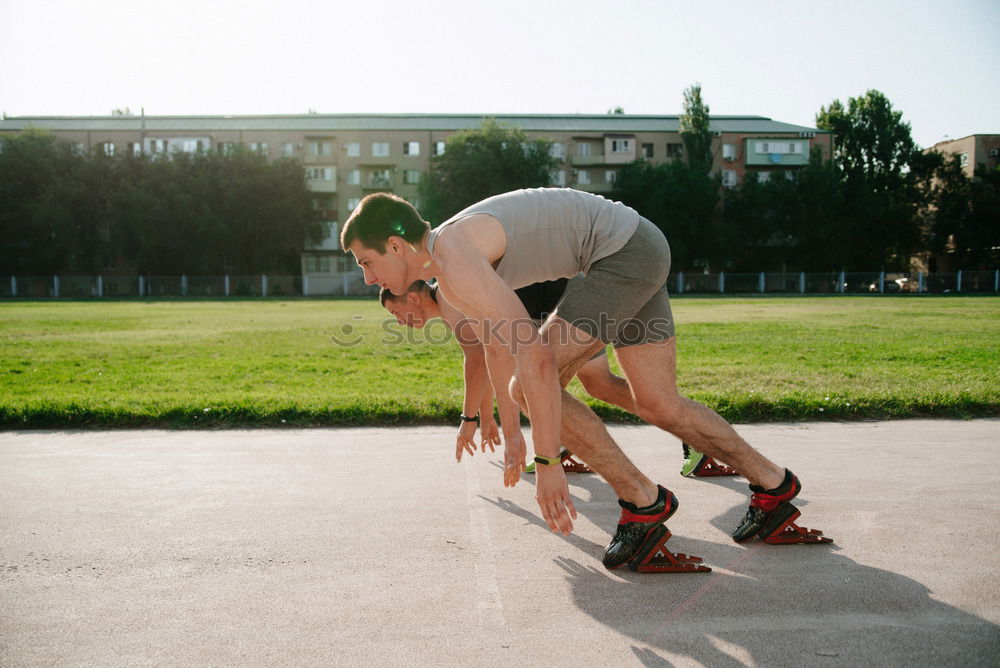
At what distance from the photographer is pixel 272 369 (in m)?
10.0

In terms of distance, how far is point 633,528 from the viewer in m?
3.18

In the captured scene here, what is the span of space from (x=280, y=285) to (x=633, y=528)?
5262 centimetres

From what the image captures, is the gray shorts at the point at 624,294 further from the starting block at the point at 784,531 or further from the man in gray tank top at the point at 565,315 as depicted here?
the starting block at the point at 784,531

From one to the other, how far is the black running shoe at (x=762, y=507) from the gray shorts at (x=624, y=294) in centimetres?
88

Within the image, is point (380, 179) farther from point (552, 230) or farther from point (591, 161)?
point (552, 230)

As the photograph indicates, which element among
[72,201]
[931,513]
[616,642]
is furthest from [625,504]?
[72,201]

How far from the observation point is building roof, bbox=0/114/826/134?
68125 millimetres

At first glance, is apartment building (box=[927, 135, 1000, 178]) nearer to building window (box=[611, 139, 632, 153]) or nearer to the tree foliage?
building window (box=[611, 139, 632, 153])

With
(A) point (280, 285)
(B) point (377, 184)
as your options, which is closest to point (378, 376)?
(A) point (280, 285)

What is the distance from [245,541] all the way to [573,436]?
1.61 m

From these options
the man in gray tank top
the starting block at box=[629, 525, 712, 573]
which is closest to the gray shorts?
the man in gray tank top

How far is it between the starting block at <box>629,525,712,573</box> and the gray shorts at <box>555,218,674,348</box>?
0.86 metres

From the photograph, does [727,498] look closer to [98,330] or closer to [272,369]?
[272,369]

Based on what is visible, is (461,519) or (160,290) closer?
(461,519)
